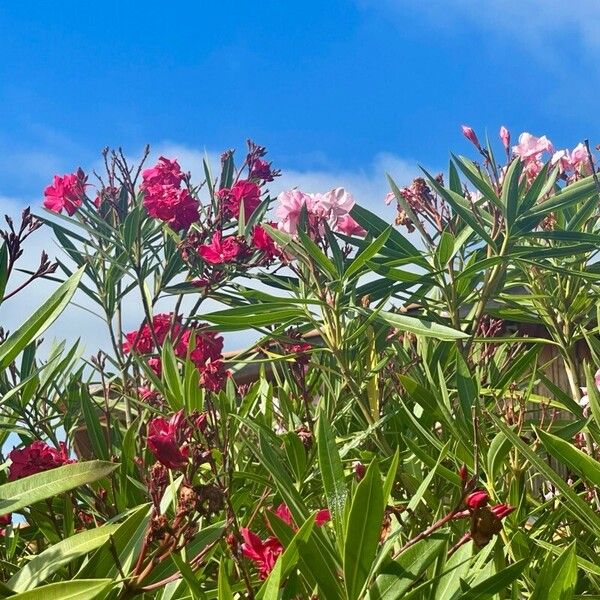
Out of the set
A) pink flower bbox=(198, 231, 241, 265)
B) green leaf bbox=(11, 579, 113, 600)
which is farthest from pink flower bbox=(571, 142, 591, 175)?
green leaf bbox=(11, 579, 113, 600)

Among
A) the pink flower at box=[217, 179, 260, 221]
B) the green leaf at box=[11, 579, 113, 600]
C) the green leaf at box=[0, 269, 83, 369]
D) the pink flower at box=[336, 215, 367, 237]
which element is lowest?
the green leaf at box=[11, 579, 113, 600]

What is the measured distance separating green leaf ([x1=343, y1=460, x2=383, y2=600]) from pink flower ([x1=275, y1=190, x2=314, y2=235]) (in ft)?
3.30

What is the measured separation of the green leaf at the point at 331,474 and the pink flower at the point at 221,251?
1177 mm

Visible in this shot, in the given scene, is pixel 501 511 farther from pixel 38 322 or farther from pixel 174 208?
pixel 174 208

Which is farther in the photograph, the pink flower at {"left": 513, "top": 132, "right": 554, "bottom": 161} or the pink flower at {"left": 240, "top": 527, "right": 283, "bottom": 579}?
the pink flower at {"left": 513, "top": 132, "right": 554, "bottom": 161}

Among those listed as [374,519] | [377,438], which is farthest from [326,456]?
[377,438]

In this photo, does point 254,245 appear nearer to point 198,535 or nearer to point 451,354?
point 451,354

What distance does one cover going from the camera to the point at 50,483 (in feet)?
3.07

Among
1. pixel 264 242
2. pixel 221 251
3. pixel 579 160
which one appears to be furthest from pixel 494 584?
pixel 579 160

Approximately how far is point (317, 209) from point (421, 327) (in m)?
0.42

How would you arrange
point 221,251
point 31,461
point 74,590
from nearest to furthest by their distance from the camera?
point 74,590
point 31,461
point 221,251

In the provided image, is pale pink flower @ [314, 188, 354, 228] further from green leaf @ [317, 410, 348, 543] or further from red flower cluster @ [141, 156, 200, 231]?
green leaf @ [317, 410, 348, 543]

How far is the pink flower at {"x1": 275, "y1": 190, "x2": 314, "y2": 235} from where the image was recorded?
1812mm

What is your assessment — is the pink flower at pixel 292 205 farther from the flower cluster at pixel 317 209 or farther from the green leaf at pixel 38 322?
the green leaf at pixel 38 322
